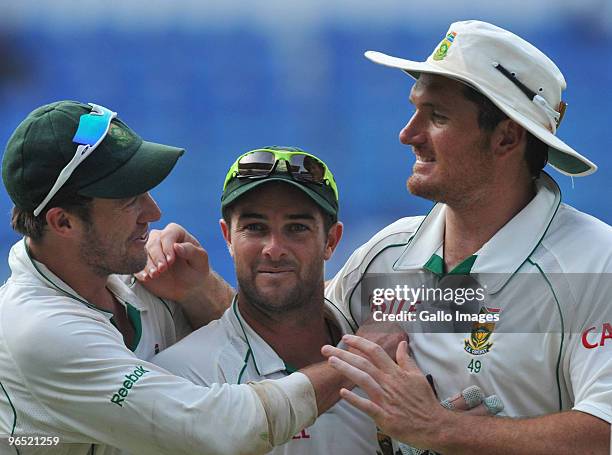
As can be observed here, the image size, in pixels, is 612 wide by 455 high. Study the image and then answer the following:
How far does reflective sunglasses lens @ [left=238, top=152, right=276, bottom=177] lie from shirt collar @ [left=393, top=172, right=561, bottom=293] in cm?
48

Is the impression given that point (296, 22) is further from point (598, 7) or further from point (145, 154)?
point (145, 154)

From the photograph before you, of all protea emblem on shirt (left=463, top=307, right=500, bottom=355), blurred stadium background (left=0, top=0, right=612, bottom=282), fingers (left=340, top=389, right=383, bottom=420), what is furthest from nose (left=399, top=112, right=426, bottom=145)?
blurred stadium background (left=0, top=0, right=612, bottom=282)

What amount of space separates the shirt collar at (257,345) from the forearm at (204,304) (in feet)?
0.48

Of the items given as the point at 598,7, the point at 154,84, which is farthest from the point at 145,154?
the point at 598,7

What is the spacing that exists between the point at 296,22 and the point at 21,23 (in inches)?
53.5

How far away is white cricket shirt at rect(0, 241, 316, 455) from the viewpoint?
8.17 ft

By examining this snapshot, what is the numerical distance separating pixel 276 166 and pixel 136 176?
0.39 metres

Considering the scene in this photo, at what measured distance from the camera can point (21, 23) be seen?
506 cm

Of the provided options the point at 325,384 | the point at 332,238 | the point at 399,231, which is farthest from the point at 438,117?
the point at 325,384

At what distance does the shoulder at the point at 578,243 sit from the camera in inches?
101

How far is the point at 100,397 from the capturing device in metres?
2.51

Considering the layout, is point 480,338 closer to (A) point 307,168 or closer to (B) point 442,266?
(B) point 442,266

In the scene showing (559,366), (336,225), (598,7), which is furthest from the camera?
(598,7)

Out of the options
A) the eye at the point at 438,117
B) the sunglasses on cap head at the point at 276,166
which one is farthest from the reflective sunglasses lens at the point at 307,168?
the eye at the point at 438,117
